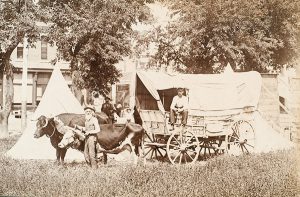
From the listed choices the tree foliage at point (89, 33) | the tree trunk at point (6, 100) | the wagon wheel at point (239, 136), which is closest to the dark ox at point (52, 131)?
the wagon wheel at point (239, 136)

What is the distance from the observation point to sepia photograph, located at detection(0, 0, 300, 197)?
7988 mm

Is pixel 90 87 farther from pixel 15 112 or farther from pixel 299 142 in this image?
pixel 15 112

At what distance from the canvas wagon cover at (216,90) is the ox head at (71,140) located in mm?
3194

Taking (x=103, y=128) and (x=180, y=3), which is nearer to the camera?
(x=103, y=128)

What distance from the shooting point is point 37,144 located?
12.1 meters

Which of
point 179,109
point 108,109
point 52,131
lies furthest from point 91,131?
point 108,109

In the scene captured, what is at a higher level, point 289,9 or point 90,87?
point 289,9

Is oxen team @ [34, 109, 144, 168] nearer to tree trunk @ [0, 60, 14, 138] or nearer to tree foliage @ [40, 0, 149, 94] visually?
tree foliage @ [40, 0, 149, 94]

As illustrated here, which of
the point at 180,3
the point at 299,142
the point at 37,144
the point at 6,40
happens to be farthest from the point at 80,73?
the point at 299,142

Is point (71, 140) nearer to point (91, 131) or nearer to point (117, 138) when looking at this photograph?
point (91, 131)

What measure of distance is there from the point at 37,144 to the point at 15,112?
17.2 metres

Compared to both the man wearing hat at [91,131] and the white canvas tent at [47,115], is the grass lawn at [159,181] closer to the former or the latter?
the man wearing hat at [91,131]

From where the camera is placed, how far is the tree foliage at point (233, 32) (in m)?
18.8

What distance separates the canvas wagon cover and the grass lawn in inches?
126
